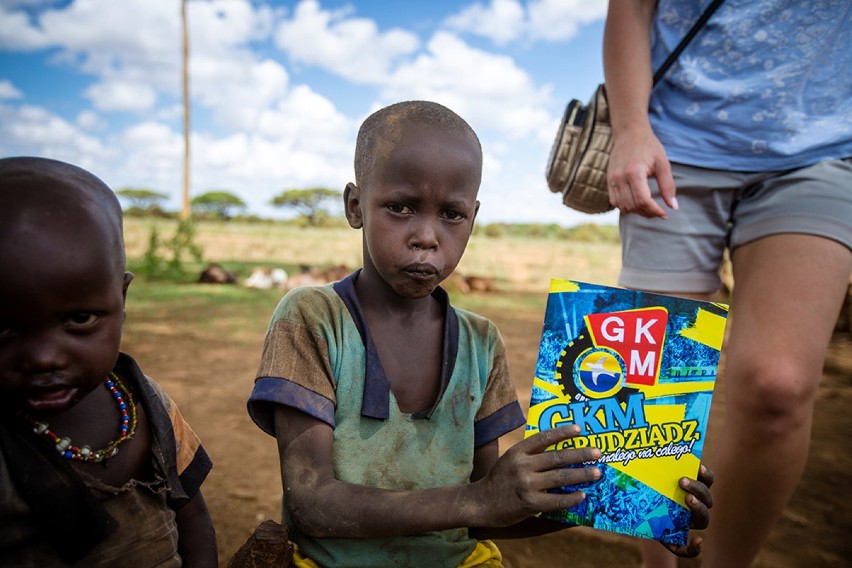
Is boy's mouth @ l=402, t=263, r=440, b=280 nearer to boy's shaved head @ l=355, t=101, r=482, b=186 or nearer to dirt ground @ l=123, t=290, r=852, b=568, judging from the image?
boy's shaved head @ l=355, t=101, r=482, b=186

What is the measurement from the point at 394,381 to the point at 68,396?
29.2 inches

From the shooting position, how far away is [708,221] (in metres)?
2.02

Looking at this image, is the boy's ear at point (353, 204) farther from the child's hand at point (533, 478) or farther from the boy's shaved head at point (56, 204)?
the child's hand at point (533, 478)

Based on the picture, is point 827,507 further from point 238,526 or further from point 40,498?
point 40,498

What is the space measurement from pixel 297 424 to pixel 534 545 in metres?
1.73

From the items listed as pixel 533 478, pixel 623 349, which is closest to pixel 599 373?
pixel 623 349

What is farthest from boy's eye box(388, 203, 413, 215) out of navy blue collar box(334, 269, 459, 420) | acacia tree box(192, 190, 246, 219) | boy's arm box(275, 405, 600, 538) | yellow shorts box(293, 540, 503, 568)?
acacia tree box(192, 190, 246, 219)

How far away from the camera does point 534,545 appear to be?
8.90 feet

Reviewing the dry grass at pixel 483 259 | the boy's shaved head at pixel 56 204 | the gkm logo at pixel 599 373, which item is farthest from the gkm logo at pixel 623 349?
the dry grass at pixel 483 259

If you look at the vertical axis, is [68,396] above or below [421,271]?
below

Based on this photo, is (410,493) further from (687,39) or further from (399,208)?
(687,39)

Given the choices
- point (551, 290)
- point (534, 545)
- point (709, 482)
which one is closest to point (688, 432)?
point (709, 482)

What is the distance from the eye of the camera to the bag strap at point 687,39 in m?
1.94

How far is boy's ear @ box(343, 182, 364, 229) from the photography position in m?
1.65
